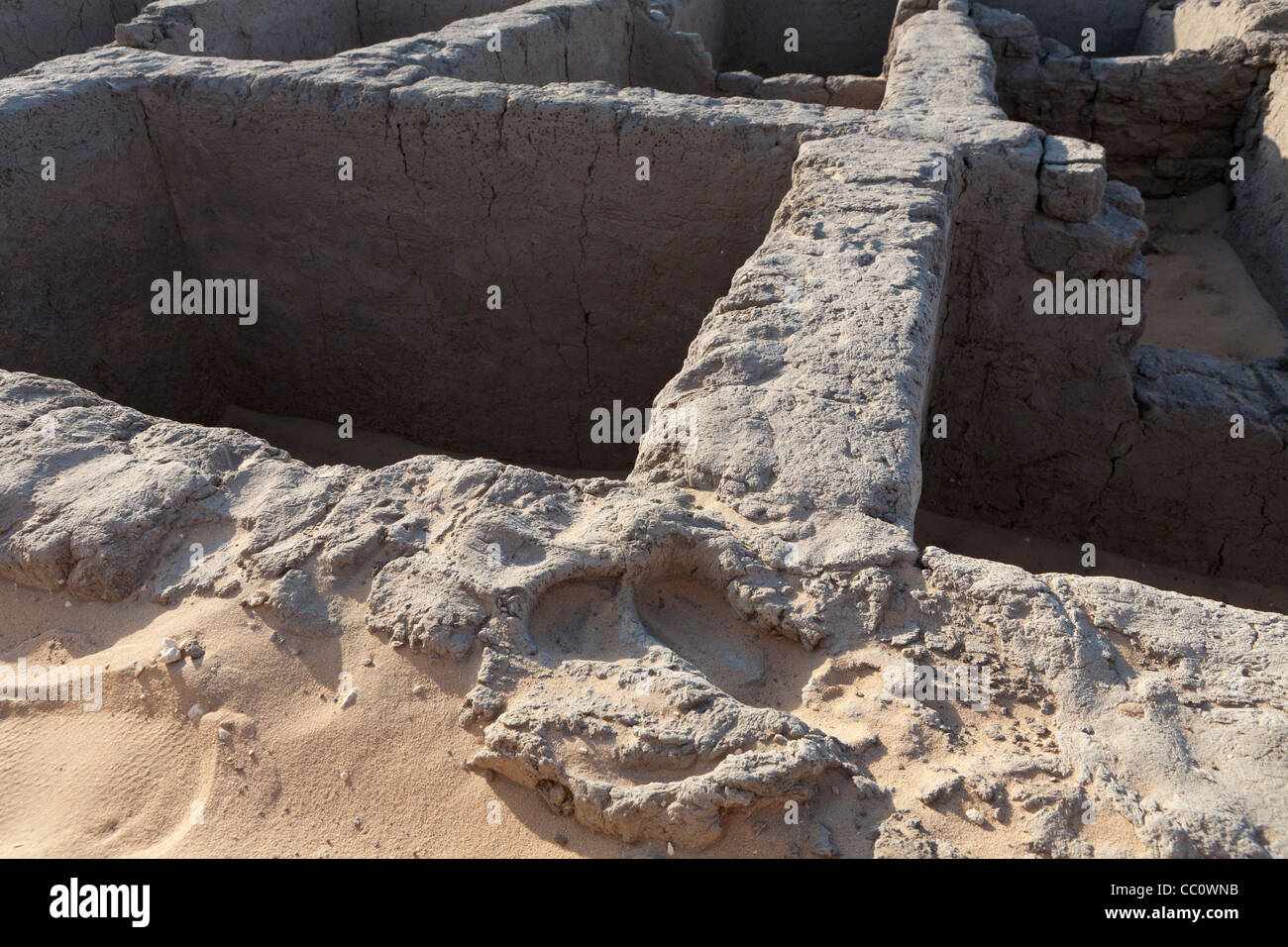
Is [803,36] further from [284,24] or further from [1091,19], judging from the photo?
[284,24]

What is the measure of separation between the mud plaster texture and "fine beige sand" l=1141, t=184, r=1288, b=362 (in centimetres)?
182

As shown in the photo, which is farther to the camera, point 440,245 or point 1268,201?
point 1268,201

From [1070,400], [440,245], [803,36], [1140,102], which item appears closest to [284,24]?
[440,245]

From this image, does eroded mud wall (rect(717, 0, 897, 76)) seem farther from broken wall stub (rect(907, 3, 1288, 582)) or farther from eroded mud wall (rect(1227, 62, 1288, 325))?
broken wall stub (rect(907, 3, 1288, 582))

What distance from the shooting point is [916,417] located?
2629mm

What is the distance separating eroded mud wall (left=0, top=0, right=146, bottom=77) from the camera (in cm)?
671

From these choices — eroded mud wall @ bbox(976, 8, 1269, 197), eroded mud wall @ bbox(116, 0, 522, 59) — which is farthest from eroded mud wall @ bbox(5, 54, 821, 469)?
eroded mud wall @ bbox(976, 8, 1269, 197)

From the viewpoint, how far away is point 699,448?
2516 millimetres

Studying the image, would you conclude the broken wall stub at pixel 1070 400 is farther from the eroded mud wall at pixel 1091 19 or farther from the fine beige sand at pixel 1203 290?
the eroded mud wall at pixel 1091 19

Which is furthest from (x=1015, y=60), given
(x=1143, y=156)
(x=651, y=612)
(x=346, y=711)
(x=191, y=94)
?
(x=346, y=711)

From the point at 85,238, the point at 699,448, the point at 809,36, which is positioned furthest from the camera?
the point at 809,36

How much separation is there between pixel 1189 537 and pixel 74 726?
13.6ft

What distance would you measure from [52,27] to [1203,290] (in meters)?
7.71

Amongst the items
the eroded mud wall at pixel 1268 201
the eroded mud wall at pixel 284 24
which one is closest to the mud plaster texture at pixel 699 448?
the eroded mud wall at pixel 284 24
